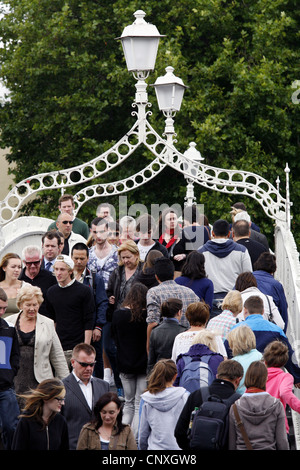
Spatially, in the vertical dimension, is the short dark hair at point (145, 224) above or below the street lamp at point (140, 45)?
below

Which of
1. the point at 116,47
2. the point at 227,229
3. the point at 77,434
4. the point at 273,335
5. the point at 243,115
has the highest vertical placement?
the point at 116,47

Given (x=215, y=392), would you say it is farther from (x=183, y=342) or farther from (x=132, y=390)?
(x=132, y=390)

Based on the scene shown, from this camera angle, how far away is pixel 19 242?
13109 mm

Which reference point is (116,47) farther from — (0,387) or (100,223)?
(0,387)

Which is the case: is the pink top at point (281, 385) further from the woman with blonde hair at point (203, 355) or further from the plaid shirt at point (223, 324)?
the plaid shirt at point (223, 324)

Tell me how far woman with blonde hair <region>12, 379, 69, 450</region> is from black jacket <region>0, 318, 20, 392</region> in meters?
1.27

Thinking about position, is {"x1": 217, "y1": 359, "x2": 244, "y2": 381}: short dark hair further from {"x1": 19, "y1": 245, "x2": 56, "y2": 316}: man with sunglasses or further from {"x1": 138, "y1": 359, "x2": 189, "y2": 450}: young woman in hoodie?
{"x1": 19, "y1": 245, "x2": 56, "y2": 316}: man with sunglasses

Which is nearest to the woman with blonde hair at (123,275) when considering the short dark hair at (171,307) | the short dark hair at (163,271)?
the short dark hair at (163,271)

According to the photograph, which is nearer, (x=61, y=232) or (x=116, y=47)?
(x=61, y=232)

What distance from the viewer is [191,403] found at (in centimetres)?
689

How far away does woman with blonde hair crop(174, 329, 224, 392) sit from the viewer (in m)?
7.64

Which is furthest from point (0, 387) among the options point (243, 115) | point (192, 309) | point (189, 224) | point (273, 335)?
point (243, 115)

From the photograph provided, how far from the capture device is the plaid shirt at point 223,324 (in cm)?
872

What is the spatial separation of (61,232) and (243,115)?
50.3ft
